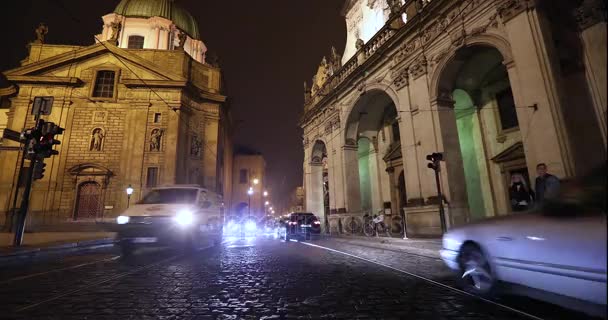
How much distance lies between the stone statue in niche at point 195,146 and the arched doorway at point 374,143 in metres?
16.5

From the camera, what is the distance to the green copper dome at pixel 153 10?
35.1 metres

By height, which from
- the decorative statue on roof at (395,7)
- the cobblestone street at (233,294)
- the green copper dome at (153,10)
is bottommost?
the cobblestone street at (233,294)

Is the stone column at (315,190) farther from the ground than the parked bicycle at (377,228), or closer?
farther from the ground

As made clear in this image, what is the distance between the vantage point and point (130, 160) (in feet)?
83.1

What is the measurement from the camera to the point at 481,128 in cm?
1480

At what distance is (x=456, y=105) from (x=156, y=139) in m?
24.5

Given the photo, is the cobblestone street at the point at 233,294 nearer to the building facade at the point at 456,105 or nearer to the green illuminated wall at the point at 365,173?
the building facade at the point at 456,105

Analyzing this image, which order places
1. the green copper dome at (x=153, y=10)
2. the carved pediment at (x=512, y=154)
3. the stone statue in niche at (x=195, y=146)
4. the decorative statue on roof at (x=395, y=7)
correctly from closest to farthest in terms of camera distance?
1. the carved pediment at (x=512, y=154)
2. the decorative statue on roof at (x=395, y=7)
3. the stone statue in niche at (x=195, y=146)
4. the green copper dome at (x=153, y=10)

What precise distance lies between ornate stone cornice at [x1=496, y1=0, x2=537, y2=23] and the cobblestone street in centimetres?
923

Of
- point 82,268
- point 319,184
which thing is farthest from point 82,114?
point 82,268

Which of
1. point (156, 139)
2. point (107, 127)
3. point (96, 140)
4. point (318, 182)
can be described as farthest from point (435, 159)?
point (96, 140)

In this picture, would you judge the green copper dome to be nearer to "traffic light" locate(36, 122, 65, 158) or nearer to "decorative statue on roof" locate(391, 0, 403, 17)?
"decorative statue on roof" locate(391, 0, 403, 17)

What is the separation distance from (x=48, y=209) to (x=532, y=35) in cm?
3252

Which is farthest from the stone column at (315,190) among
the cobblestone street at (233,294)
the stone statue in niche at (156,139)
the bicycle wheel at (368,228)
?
the cobblestone street at (233,294)
